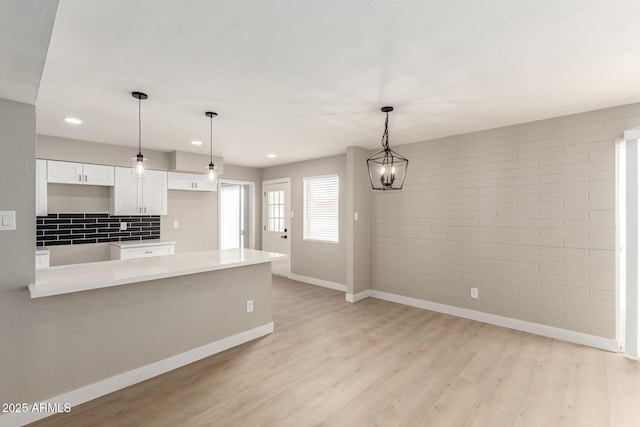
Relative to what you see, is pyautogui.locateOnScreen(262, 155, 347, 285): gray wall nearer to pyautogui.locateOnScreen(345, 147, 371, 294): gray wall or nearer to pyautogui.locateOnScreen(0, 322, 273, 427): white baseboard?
pyautogui.locateOnScreen(345, 147, 371, 294): gray wall

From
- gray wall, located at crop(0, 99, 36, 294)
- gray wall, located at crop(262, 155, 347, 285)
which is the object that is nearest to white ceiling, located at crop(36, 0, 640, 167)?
gray wall, located at crop(0, 99, 36, 294)

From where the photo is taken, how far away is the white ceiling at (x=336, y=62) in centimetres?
155

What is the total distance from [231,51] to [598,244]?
3833 millimetres

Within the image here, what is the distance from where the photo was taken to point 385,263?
185 inches

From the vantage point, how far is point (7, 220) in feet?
6.33

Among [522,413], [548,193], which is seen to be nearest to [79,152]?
[522,413]

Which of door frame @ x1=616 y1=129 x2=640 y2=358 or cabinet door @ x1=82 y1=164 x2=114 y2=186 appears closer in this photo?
door frame @ x1=616 y1=129 x2=640 y2=358

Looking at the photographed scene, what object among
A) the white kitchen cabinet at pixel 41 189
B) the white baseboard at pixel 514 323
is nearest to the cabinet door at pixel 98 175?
the white kitchen cabinet at pixel 41 189

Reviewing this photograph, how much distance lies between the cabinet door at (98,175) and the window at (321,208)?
3.15m

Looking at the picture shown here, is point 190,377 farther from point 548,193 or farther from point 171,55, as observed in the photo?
point 548,193

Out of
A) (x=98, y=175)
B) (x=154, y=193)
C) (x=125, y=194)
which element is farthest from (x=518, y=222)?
(x=98, y=175)

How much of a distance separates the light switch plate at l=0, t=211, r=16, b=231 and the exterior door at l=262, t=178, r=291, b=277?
14.2ft

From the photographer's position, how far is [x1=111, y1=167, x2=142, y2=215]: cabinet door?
14.6 ft

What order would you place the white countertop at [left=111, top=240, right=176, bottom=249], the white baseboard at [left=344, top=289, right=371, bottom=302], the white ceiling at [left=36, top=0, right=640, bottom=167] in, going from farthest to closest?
the white baseboard at [left=344, top=289, right=371, bottom=302] → the white countertop at [left=111, top=240, right=176, bottom=249] → the white ceiling at [left=36, top=0, right=640, bottom=167]
